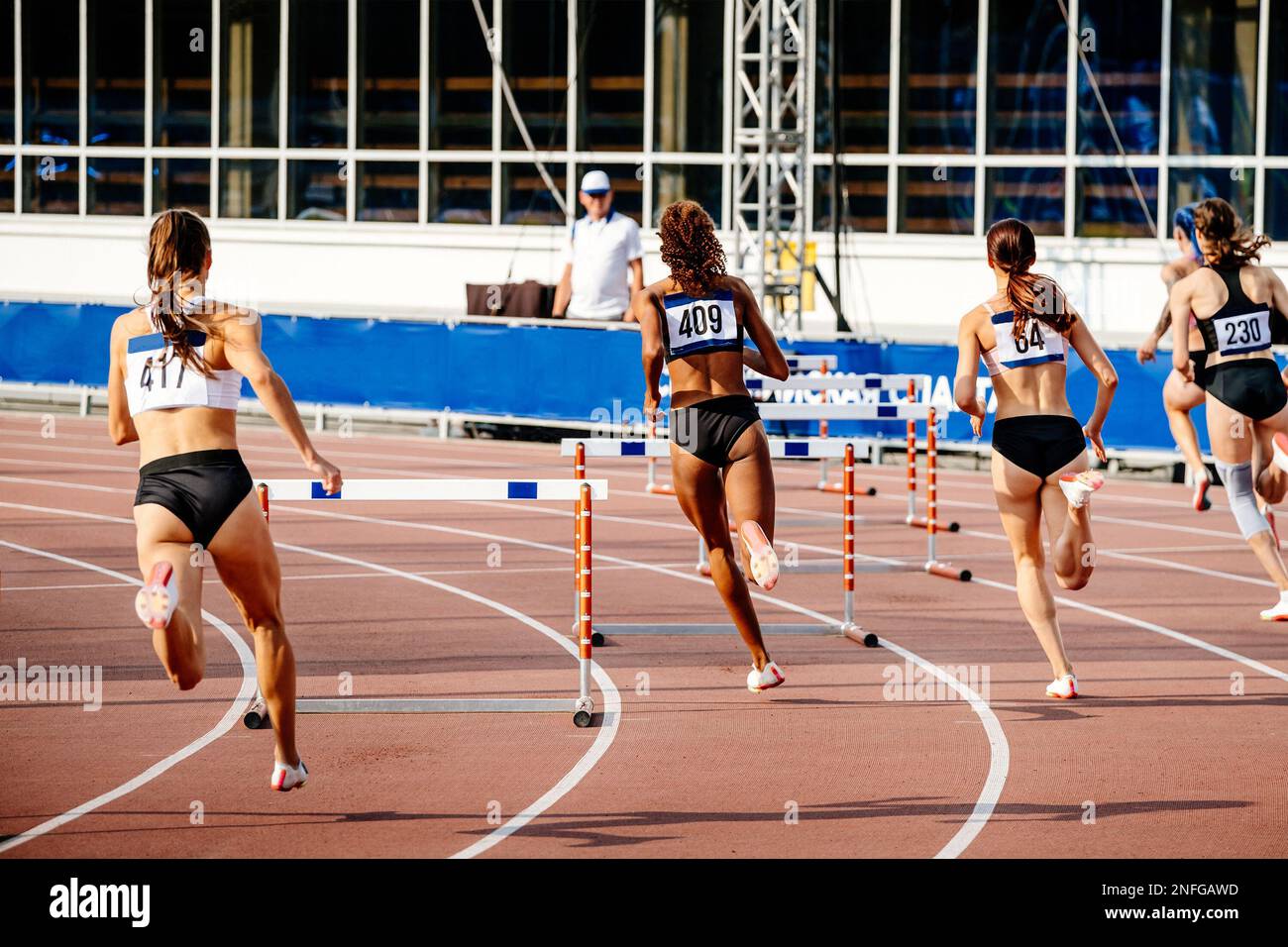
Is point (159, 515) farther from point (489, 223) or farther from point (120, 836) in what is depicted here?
point (489, 223)

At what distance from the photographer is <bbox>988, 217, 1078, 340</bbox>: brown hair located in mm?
8297

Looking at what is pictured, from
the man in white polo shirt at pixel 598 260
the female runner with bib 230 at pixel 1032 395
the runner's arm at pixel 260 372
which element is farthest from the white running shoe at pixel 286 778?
the man in white polo shirt at pixel 598 260

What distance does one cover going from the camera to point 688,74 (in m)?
28.9

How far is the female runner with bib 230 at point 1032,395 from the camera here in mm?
8273

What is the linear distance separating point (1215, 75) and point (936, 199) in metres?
4.35

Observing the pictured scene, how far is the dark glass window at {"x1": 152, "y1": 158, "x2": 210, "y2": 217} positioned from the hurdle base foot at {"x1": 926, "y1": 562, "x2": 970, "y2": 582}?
841 inches

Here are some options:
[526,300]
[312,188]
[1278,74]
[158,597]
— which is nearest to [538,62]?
[312,188]

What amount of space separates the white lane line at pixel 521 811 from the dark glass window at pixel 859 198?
1687 cm

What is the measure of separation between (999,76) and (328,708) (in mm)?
21601

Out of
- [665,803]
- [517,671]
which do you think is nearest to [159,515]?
[665,803]

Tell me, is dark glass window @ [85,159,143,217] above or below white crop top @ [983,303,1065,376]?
above

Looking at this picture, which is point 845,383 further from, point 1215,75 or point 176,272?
point 1215,75

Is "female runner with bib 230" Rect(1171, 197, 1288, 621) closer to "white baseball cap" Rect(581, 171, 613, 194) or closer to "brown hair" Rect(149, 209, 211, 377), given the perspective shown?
"brown hair" Rect(149, 209, 211, 377)

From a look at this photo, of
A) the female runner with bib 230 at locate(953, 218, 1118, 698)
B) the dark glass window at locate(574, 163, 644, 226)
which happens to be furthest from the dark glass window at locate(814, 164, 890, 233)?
the female runner with bib 230 at locate(953, 218, 1118, 698)
